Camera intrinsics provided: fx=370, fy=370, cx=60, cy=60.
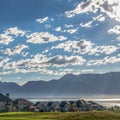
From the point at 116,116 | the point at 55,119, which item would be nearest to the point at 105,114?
the point at 116,116

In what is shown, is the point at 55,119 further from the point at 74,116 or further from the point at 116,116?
the point at 116,116

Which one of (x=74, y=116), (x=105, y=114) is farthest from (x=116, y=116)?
(x=74, y=116)

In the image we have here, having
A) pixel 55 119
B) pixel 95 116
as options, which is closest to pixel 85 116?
pixel 95 116

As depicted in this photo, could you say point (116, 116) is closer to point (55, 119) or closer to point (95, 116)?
point (95, 116)

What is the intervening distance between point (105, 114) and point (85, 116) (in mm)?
8008

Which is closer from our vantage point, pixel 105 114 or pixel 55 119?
pixel 55 119

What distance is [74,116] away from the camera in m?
109

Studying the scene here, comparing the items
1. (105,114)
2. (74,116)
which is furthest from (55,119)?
(105,114)

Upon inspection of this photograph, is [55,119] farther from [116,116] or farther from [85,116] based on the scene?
[116,116]

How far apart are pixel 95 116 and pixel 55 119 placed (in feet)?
40.5

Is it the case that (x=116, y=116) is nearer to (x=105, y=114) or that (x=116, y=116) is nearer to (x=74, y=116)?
A: (x=105, y=114)

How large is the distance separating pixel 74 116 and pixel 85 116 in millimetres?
3652

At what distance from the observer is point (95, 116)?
10725cm

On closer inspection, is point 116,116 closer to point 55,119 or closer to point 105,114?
point 105,114
